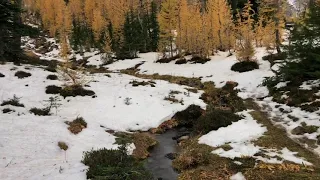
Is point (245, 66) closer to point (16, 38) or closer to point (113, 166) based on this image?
point (16, 38)

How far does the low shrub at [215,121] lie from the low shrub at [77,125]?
248 inches

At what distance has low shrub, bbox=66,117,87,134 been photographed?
15.2 meters

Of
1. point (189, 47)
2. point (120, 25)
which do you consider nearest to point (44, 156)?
point (189, 47)

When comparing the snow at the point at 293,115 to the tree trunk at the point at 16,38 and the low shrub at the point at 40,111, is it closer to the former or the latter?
the low shrub at the point at 40,111

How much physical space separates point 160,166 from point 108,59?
44282mm

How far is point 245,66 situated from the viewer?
33.4 m

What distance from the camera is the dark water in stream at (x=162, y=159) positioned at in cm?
1278

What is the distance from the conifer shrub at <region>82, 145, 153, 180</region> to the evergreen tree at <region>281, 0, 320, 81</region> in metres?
13.6

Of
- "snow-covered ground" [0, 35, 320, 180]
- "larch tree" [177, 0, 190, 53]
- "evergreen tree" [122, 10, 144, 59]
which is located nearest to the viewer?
"snow-covered ground" [0, 35, 320, 180]

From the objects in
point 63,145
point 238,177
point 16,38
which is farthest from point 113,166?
point 16,38

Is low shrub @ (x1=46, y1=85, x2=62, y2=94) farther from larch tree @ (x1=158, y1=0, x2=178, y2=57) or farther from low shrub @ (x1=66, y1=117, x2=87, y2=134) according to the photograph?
larch tree @ (x1=158, y1=0, x2=178, y2=57)

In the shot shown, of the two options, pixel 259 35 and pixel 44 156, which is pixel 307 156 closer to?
pixel 44 156

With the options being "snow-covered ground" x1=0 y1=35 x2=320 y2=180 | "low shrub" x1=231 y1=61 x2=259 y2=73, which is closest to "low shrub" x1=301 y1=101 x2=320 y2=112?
"snow-covered ground" x1=0 y1=35 x2=320 y2=180

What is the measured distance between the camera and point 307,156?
1227cm
